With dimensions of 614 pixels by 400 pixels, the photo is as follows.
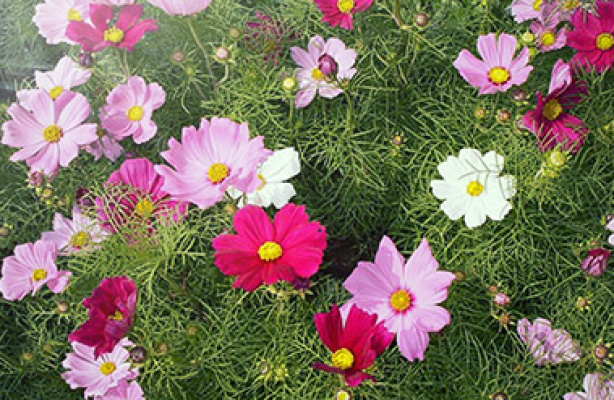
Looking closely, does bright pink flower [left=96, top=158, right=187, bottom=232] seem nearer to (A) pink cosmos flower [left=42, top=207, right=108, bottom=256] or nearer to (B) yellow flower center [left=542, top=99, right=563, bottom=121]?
(A) pink cosmos flower [left=42, top=207, right=108, bottom=256]

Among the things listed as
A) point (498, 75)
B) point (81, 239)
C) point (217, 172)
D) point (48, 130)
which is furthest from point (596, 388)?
point (48, 130)

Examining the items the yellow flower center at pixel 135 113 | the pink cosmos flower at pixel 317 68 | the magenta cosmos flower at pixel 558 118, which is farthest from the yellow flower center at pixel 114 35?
the magenta cosmos flower at pixel 558 118

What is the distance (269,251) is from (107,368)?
311 millimetres

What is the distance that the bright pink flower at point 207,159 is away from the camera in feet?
2.64

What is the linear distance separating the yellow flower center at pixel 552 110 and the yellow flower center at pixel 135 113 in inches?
22.8

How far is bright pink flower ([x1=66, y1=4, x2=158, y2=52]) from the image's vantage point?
91cm

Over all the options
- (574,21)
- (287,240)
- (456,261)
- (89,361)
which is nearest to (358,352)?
(287,240)

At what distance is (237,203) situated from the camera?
3.06ft

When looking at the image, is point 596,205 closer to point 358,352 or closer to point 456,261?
point 456,261

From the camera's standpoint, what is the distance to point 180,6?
0.90 m

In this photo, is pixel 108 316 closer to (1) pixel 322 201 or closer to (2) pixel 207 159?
(2) pixel 207 159

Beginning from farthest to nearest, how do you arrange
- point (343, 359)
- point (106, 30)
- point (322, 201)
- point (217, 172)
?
point (322, 201) < point (106, 30) < point (217, 172) < point (343, 359)

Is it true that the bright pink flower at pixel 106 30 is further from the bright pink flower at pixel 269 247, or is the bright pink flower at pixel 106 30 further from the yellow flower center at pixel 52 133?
the bright pink flower at pixel 269 247

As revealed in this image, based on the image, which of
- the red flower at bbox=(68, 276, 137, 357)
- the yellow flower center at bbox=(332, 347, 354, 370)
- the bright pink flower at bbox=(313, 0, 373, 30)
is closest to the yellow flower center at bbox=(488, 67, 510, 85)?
the bright pink flower at bbox=(313, 0, 373, 30)
